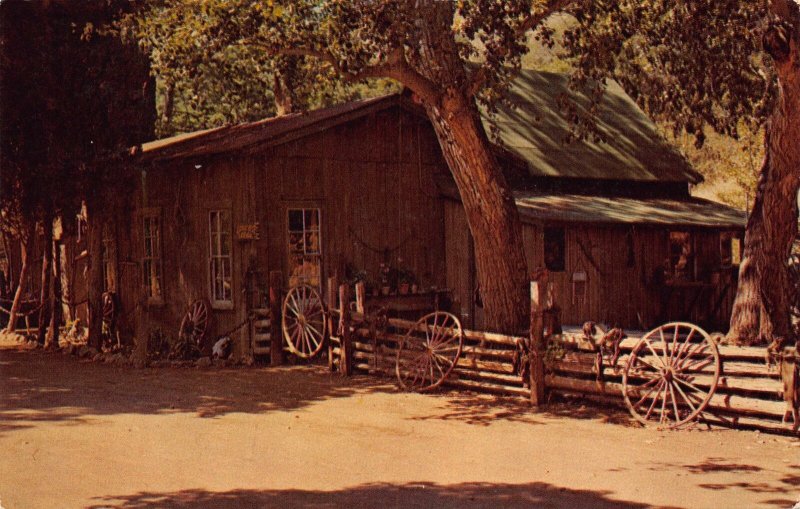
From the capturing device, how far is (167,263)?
19.1 metres

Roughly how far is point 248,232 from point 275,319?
167cm

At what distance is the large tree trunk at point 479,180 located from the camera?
13.0 m

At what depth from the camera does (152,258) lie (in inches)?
776

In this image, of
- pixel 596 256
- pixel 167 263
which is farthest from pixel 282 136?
pixel 596 256

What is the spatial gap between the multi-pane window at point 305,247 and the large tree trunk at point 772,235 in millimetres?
7656

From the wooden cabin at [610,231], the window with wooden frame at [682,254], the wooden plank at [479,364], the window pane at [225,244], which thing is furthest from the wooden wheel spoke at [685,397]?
the window with wooden frame at [682,254]

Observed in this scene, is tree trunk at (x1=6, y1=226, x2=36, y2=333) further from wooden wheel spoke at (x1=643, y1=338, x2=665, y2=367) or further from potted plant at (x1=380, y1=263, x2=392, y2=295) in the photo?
wooden wheel spoke at (x1=643, y1=338, x2=665, y2=367)

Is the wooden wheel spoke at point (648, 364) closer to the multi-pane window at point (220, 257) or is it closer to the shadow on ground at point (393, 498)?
the shadow on ground at point (393, 498)

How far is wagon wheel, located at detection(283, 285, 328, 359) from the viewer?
656 inches

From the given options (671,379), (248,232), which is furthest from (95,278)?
(671,379)

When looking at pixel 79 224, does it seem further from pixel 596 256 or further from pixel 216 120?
pixel 216 120

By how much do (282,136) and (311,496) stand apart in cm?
1058

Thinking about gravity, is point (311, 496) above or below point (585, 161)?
below

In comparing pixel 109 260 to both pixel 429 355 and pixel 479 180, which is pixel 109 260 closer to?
pixel 429 355
